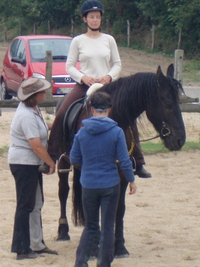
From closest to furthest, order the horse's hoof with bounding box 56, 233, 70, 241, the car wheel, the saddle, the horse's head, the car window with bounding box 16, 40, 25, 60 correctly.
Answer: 1. the horse's head
2. the saddle
3. the horse's hoof with bounding box 56, 233, 70, 241
4. the car window with bounding box 16, 40, 25, 60
5. the car wheel

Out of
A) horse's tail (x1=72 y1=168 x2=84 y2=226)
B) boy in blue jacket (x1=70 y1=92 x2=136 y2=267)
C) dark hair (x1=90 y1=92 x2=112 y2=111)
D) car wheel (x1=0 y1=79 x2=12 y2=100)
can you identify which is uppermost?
dark hair (x1=90 y1=92 x2=112 y2=111)

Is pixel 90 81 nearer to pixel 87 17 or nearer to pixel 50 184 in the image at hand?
pixel 87 17

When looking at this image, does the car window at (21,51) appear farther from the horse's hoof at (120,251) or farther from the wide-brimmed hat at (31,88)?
the horse's hoof at (120,251)

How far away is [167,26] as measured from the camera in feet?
105

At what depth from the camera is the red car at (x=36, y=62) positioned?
498 inches

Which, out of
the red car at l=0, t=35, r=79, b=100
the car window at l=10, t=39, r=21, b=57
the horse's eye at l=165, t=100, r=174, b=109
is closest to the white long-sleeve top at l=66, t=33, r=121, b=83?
the horse's eye at l=165, t=100, r=174, b=109

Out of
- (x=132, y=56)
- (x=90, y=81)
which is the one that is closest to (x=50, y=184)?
(x=90, y=81)

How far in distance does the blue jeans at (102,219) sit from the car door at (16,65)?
890 cm

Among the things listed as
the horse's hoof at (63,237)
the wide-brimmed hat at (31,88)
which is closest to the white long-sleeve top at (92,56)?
the wide-brimmed hat at (31,88)

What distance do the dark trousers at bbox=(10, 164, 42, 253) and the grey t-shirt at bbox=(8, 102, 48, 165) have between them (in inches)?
2.6

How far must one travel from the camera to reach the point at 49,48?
13352 millimetres

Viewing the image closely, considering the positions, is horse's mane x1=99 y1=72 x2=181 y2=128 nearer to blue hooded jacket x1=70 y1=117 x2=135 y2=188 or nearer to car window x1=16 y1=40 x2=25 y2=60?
blue hooded jacket x1=70 y1=117 x2=135 y2=188

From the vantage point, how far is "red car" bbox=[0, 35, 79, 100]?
12.7m

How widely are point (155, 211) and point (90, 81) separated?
2.08 meters
